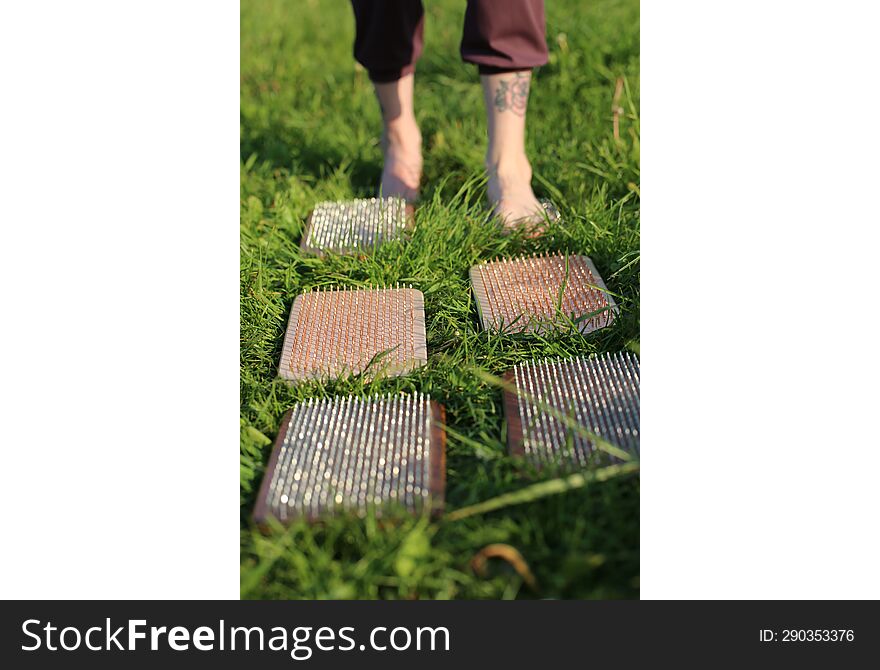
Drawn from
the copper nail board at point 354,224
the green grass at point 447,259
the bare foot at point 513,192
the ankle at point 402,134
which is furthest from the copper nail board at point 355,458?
the ankle at point 402,134

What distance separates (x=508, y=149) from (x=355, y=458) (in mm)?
1154

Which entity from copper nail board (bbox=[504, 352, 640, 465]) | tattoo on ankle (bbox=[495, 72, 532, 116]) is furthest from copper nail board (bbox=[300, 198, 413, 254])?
copper nail board (bbox=[504, 352, 640, 465])

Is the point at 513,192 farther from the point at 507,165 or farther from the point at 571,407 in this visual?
the point at 571,407

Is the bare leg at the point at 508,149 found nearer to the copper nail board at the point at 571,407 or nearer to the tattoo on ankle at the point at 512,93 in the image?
the tattoo on ankle at the point at 512,93

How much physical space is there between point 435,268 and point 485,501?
32.1 inches

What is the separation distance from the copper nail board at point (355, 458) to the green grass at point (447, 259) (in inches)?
1.4

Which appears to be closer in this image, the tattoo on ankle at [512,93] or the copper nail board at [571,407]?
the copper nail board at [571,407]

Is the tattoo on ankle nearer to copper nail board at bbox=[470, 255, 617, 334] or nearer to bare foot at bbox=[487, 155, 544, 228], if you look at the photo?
bare foot at bbox=[487, 155, 544, 228]

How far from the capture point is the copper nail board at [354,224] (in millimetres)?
2150

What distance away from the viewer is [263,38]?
12.0 feet

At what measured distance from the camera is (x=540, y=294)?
6.21ft

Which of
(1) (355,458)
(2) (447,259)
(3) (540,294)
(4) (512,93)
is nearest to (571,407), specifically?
(1) (355,458)

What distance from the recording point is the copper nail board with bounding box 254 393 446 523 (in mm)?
1294

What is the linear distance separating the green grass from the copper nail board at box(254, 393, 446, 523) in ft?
0.12
